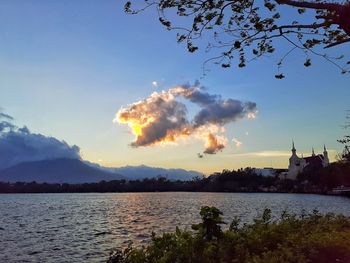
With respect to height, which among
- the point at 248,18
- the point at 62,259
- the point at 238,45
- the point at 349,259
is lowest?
the point at 62,259

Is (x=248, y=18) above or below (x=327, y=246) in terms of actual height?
above

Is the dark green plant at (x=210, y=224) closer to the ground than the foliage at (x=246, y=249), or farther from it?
farther from it

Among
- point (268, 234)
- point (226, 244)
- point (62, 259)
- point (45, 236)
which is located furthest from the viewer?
point (45, 236)

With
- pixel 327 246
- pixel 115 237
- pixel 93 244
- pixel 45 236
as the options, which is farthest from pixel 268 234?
pixel 45 236

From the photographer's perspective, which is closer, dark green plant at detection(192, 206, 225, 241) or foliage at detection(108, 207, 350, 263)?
foliage at detection(108, 207, 350, 263)

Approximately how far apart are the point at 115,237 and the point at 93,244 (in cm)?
553

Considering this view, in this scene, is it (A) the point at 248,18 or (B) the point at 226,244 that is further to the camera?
(B) the point at 226,244

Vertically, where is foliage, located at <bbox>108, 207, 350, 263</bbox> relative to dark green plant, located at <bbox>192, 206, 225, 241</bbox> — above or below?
below

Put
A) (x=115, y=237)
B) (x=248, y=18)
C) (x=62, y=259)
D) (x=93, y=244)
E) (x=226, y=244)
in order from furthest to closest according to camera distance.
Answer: (x=115, y=237), (x=93, y=244), (x=62, y=259), (x=226, y=244), (x=248, y=18)

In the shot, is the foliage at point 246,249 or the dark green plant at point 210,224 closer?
the foliage at point 246,249

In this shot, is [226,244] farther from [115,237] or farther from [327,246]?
[115,237]

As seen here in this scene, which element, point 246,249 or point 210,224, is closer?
point 246,249

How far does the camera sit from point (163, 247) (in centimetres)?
1744

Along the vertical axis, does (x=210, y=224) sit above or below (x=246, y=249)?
above
